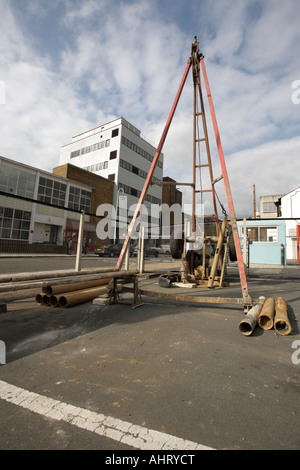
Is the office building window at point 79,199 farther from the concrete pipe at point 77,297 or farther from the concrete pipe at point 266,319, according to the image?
the concrete pipe at point 266,319

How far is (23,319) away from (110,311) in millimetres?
1543

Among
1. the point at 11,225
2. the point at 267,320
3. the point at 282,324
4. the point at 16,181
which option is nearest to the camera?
the point at 282,324

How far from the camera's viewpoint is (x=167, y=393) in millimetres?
1983

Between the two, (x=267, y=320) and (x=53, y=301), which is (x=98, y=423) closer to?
(x=267, y=320)

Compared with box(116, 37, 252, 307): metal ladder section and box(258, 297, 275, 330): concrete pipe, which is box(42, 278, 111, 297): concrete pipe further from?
box(258, 297, 275, 330): concrete pipe

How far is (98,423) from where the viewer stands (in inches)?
63.7

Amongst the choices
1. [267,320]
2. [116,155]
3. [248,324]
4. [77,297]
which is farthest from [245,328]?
[116,155]

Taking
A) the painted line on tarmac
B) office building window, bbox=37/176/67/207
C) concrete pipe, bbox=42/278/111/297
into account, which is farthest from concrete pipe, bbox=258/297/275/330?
office building window, bbox=37/176/67/207

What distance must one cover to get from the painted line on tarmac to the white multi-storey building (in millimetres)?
37315

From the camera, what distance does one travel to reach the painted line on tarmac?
1.44m

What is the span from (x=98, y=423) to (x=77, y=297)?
3636mm

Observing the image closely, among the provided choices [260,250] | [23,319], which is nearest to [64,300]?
[23,319]
